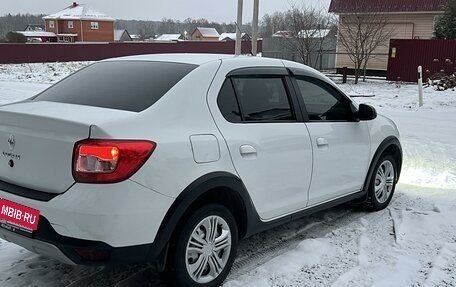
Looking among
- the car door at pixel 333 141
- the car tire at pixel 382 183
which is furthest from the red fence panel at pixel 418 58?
the car door at pixel 333 141

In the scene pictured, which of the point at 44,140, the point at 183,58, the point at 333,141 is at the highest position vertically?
the point at 183,58

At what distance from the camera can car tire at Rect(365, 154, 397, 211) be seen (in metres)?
5.36

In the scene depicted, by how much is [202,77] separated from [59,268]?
182cm

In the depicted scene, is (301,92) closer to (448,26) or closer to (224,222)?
(224,222)

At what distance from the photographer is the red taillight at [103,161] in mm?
2953

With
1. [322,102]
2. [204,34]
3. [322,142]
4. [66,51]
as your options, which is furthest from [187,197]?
[204,34]

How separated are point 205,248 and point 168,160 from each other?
0.76 meters

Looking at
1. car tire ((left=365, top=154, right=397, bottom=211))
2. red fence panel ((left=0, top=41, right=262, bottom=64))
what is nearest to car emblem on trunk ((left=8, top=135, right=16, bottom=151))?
car tire ((left=365, top=154, right=397, bottom=211))

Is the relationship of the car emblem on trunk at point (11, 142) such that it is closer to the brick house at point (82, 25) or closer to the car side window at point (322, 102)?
the car side window at point (322, 102)

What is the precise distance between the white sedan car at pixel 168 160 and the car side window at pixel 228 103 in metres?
0.01

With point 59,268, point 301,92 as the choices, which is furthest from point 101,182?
point 301,92

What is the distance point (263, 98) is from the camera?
4.09 metres

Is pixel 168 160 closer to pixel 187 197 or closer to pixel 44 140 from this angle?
pixel 187 197

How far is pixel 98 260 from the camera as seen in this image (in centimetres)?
303
